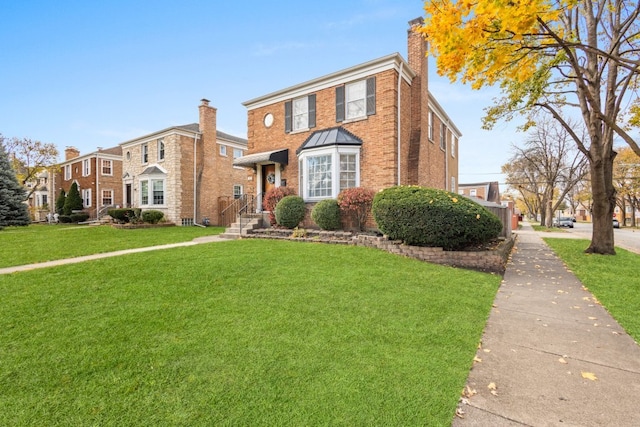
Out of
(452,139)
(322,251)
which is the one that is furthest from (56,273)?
(452,139)

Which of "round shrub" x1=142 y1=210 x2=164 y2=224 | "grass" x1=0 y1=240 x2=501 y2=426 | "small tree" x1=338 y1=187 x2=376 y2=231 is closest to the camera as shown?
"grass" x1=0 y1=240 x2=501 y2=426

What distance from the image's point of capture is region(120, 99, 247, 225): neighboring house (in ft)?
65.6

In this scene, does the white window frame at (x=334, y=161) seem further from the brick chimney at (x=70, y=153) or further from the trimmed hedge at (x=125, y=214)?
the brick chimney at (x=70, y=153)

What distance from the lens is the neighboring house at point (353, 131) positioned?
11250mm

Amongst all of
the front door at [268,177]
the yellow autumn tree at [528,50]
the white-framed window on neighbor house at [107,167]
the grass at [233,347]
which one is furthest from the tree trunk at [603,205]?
the white-framed window on neighbor house at [107,167]

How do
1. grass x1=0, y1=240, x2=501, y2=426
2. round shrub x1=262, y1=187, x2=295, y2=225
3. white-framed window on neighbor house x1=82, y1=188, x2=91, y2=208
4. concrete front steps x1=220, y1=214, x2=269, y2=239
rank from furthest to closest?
white-framed window on neighbor house x1=82, y1=188, x2=91, y2=208 → round shrub x1=262, y1=187, x2=295, y2=225 → concrete front steps x1=220, y1=214, x2=269, y2=239 → grass x1=0, y1=240, x2=501, y2=426

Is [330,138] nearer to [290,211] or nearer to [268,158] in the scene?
[268,158]

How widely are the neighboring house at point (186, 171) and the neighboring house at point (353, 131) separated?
8.15 metres

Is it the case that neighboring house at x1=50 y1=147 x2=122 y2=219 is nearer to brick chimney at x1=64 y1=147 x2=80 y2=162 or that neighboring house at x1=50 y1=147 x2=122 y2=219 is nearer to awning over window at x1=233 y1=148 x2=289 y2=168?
brick chimney at x1=64 y1=147 x2=80 y2=162

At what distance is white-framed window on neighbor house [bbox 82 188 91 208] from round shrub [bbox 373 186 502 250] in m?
29.7

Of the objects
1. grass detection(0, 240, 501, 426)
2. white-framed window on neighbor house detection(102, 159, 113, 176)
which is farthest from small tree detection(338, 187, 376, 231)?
Result: white-framed window on neighbor house detection(102, 159, 113, 176)

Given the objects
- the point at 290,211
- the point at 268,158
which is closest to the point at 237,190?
the point at 268,158

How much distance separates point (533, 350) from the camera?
3.30 meters

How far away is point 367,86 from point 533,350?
35.2ft
